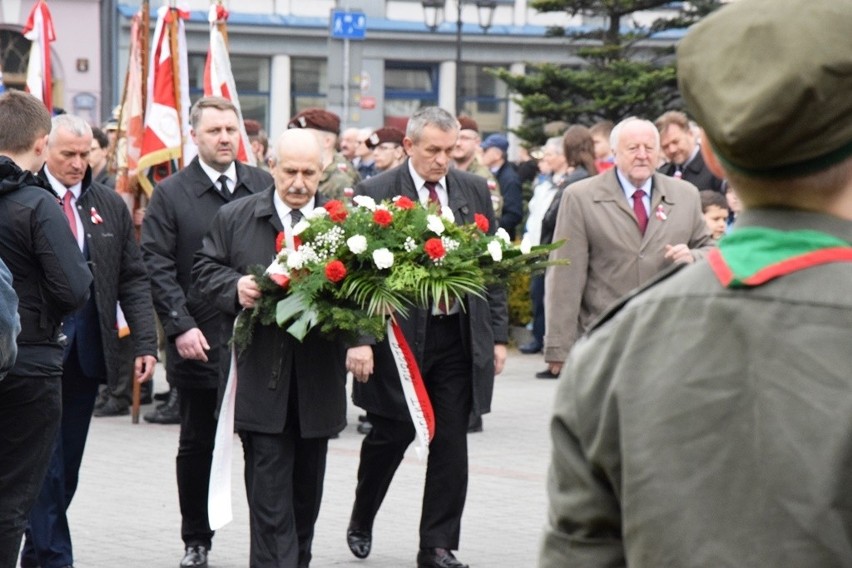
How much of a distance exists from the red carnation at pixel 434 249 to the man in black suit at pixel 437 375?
28.8 inches

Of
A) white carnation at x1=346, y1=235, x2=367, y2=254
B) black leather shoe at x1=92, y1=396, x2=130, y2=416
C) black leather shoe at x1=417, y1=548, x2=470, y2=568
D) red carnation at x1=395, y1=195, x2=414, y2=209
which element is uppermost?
red carnation at x1=395, y1=195, x2=414, y2=209

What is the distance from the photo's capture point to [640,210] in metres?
8.51

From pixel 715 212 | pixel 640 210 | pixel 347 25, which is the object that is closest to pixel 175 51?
pixel 715 212

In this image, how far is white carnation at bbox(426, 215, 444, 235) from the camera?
685 cm

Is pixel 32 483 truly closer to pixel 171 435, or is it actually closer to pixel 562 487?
pixel 562 487

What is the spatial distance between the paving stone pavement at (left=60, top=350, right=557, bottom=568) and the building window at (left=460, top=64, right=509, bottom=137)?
1123 inches

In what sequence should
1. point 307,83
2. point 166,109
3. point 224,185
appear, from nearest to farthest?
1. point 224,185
2. point 166,109
3. point 307,83

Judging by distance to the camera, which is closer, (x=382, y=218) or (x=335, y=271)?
(x=335, y=271)

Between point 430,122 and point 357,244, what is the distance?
129 cm

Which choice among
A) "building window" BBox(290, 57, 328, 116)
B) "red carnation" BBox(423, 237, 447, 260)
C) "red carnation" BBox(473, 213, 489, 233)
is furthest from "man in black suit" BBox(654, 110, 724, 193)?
"building window" BBox(290, 57, 328, 116)

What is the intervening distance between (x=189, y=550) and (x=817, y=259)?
19.7 ft

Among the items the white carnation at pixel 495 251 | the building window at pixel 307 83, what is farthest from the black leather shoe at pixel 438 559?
the building window at pixel 307 83

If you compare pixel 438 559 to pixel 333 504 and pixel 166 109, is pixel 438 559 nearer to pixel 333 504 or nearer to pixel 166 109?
pixel 333 504

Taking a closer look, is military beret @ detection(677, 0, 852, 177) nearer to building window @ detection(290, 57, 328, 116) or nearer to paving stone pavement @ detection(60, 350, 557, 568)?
paving stone pavement @ detection(60, 350, 557, 568)
